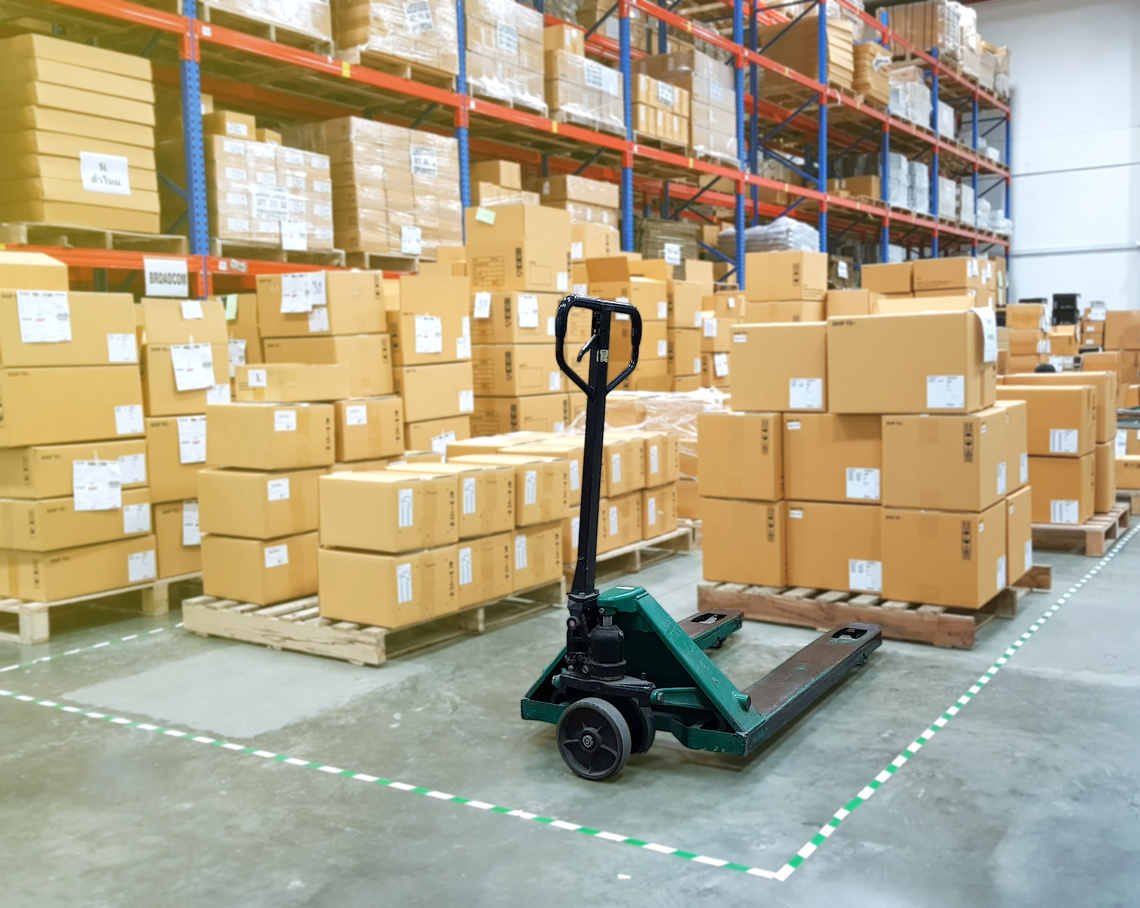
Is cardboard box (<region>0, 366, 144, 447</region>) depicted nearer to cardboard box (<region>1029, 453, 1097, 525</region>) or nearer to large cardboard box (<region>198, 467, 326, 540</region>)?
large cardboard box (<region>198, 467, 326, 540</region>)

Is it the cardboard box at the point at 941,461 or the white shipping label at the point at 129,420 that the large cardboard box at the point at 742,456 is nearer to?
the cardboard box at the point at 941,461

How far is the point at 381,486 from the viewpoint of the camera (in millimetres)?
4418

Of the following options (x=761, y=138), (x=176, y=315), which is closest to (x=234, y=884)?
(x=176, y=315)

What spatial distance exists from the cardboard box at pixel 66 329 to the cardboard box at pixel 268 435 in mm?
565

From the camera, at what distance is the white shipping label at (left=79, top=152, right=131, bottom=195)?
5.79 metres

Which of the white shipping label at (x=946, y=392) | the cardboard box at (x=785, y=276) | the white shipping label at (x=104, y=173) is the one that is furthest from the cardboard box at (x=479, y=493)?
the cardboard box at (x=785, y=276)

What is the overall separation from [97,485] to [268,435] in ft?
3.02

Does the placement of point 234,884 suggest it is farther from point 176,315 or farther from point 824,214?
point 824,214

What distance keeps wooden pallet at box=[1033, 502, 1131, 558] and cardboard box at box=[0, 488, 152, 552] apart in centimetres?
535

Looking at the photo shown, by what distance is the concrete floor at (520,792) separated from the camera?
253 cm

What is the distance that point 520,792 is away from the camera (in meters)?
Result: 3.07

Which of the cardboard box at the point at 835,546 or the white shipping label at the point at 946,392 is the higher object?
the white shipping label at the point at 946,392

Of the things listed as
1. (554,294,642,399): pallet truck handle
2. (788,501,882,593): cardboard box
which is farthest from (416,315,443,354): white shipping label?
(554,294,642,399): pallet truck handle

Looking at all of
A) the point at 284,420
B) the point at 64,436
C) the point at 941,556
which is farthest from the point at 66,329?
the point at 941,556
